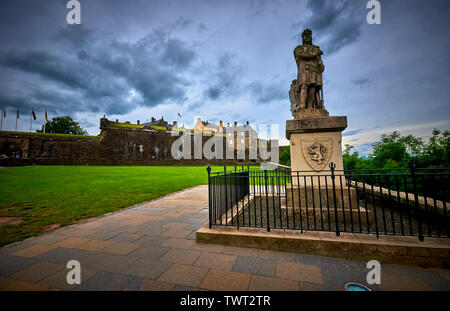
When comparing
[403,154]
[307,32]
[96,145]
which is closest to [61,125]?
[96,145]

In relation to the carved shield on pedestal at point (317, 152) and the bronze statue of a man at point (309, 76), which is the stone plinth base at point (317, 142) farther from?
the bronze statue of a man at point (309, 76)

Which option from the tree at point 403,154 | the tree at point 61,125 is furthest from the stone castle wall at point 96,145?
the tree at point 403,154

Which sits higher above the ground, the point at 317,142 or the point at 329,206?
the point at 317,142

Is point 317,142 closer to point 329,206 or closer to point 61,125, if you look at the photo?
point 329,206

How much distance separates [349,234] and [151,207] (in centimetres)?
588

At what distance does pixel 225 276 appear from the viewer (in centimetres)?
241

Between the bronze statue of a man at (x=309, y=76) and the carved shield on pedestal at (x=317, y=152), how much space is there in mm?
1140

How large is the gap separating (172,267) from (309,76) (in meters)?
5.57

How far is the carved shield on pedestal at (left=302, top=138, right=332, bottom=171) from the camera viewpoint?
4.39 metres

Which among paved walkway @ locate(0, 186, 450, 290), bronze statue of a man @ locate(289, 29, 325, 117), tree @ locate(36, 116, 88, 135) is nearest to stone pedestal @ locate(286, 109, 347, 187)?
bronze statue of a man @ locate(289, 29, 325, 117)

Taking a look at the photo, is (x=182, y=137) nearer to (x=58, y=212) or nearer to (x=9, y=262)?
(x=58, y=212)

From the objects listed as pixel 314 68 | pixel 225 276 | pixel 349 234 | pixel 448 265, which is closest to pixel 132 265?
pixel 225 276

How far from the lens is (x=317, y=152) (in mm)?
4434

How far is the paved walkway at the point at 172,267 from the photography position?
2240mm
